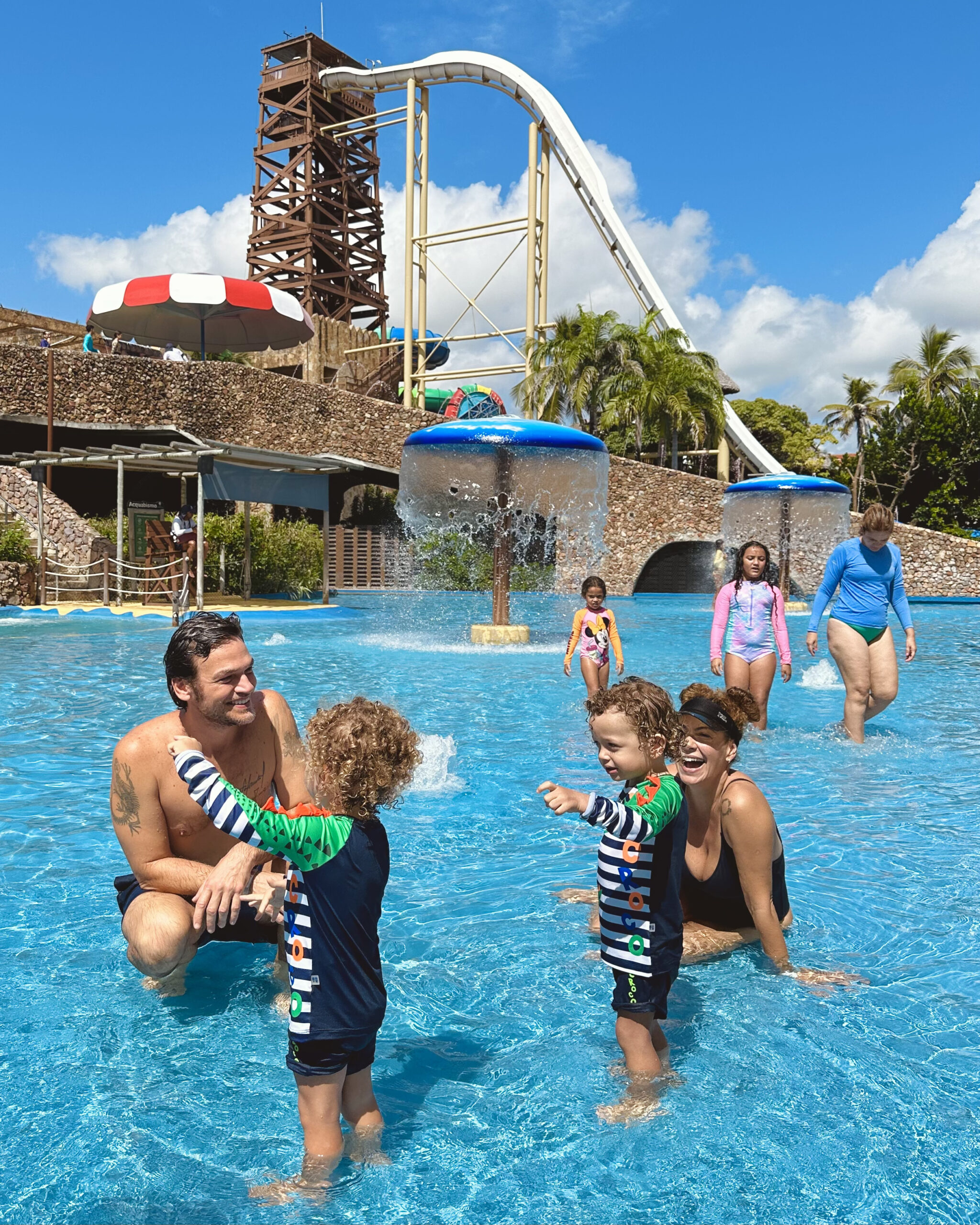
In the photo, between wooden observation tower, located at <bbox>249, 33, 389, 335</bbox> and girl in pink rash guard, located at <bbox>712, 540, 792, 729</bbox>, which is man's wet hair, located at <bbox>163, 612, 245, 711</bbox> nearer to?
girl in pink rash guard, located at <bbox>712, 540, 792, 729</bbox>

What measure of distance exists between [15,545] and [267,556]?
20.3 feet

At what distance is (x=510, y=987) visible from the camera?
3529 millimetres

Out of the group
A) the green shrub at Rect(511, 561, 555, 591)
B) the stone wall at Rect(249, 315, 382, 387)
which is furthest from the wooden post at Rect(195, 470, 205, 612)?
the stone wall at Rect(249, 315, 382, 387)

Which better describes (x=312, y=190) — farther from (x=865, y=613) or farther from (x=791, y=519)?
(x=865, y=613)

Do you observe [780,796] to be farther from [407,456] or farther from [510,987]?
[407,456]

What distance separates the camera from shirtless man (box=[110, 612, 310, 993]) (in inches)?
115

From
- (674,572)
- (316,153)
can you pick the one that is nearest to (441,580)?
(674,572)

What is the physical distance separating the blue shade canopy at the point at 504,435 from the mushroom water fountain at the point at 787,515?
→ 342 inches

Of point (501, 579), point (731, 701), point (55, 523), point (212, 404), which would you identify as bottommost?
point (731, 701)

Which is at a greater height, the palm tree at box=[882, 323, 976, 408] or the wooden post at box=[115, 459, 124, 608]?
the palm tree at box=[882, 323, 976, 408]

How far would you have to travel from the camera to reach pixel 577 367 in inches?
1356

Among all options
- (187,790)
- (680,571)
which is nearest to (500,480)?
(187,790)

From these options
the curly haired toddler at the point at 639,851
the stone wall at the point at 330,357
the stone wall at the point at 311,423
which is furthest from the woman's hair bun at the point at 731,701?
the stone wall at the point at 330,357

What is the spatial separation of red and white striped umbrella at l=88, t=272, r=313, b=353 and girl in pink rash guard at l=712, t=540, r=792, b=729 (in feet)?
59.1
